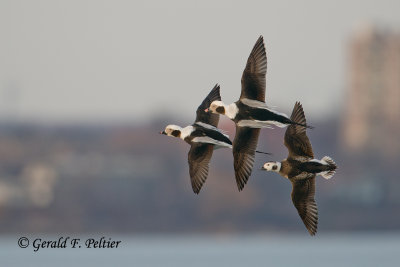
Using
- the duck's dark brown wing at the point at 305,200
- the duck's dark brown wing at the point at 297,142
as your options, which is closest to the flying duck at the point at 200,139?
the duck's dark brown wing at the point at 297,142

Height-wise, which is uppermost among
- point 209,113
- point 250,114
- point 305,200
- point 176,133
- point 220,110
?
point 250,114

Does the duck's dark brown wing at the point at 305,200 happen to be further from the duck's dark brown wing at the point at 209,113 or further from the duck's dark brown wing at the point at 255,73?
the duck's dark brown wing at the point at 209,113

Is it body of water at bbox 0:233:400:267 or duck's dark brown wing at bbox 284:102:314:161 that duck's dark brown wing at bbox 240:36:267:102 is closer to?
duck's dark brown wing at bbox 284:102:314:161

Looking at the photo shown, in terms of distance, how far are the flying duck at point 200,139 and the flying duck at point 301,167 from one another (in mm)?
1011

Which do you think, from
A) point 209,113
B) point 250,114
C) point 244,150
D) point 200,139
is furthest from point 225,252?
point 250,114

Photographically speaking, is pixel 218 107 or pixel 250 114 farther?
pixel 218 107

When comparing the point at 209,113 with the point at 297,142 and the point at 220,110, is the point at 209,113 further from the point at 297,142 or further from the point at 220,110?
the point at 297,142

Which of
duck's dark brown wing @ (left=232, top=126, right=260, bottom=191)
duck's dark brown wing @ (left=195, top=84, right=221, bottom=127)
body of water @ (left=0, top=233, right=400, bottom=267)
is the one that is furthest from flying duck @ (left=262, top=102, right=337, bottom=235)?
body of water @ (left=0, top=233, right=400, bottom=267)

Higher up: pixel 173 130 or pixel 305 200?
pixel 173 130

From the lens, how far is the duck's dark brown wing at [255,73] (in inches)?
708

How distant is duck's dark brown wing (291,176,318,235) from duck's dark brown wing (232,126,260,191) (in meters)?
0.83

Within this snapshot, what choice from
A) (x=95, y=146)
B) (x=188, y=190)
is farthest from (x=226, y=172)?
(x=95, y=146)

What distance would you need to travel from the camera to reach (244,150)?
58.6ft

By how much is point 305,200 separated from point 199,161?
1.97 m
